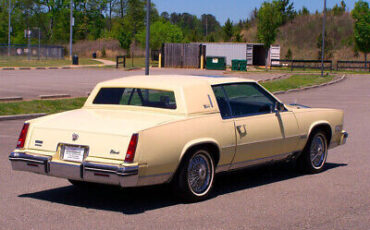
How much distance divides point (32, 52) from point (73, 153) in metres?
63.4

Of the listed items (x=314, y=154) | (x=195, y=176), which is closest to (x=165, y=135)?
(x=195, y=176)

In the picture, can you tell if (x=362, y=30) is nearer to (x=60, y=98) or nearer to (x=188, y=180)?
(x=60, y=98)

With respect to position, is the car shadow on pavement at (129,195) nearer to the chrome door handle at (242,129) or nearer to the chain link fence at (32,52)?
the chrome door handle at (242,129)

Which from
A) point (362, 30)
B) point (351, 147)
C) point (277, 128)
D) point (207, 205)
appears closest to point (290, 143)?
point (277, 128)

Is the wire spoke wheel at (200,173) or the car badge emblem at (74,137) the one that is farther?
the wire spoke wheel at (200,173)

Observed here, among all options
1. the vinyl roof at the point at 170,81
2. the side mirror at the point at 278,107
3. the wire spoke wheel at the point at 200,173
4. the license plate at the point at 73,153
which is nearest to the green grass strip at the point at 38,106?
the vinyl roof at the point at 170,81

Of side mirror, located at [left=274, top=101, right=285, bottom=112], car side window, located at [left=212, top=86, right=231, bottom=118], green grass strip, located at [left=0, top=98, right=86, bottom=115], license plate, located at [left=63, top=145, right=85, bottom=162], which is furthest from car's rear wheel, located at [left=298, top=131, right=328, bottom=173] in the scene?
green grass strip, located at [left=0, top=98, right=86, bottom=115]

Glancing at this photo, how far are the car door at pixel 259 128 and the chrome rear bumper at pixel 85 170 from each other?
1.83m

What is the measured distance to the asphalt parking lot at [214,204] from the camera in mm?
6379

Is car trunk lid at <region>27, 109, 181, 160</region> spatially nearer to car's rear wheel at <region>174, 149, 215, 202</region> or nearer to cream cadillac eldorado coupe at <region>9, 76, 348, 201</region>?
cream cadillac eldorado coupe at <region>9, 76, 348, 201</region>

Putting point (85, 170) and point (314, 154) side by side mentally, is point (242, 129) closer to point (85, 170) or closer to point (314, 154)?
point (314, 154)

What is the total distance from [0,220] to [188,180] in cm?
212

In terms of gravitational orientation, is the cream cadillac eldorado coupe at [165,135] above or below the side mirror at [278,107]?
below

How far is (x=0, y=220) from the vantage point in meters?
6.36
